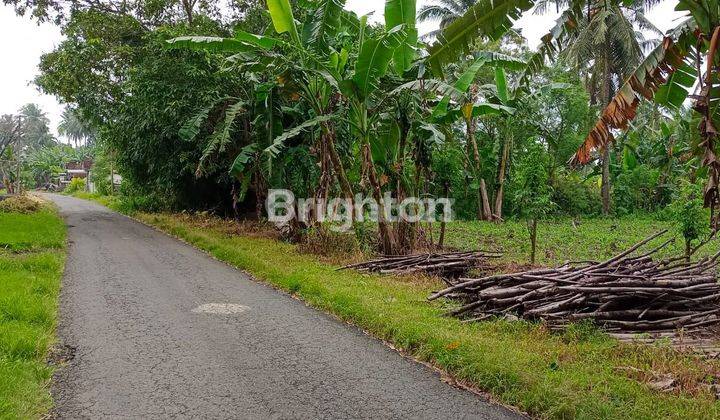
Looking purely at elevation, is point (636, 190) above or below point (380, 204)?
above

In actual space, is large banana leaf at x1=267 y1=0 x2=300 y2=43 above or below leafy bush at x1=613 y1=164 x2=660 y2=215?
above

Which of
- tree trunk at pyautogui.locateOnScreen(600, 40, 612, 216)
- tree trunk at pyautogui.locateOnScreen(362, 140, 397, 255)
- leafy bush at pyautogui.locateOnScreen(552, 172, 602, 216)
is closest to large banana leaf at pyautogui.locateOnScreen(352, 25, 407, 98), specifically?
tree trunk at pyautogui.locateOnScreen(362, 140, 397, 255)

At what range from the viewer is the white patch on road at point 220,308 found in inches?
274

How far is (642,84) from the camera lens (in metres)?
4.63

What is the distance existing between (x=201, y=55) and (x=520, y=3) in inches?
479

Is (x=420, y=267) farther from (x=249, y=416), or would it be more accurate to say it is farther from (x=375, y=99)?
(x=249, y=416)

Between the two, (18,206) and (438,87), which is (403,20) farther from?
(18,206)

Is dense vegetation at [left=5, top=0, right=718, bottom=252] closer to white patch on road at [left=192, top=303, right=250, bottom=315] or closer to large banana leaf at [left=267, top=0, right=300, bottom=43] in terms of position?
large banana leaf at [left=267, top=0, right=300, bottom=43]

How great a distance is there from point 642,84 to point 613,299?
222 cm

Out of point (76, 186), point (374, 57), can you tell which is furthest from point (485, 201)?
Answer: point (76, 186)

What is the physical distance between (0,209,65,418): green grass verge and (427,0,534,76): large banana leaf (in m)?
4.89

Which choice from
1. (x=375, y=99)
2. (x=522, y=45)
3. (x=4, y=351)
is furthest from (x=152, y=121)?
(x=522, y=45)

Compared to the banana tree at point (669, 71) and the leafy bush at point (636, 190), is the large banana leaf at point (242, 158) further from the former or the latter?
the leafy bush at point (636, 190)

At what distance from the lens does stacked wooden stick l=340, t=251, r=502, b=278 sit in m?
8.80
